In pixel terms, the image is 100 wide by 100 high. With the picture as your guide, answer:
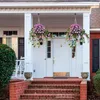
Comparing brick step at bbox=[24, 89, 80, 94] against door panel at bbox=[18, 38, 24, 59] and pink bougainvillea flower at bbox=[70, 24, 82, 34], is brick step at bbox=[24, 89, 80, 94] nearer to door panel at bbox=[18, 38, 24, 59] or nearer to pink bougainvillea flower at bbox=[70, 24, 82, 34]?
pink bougainvillea flower at bbox=[70, 24, 82, 34]

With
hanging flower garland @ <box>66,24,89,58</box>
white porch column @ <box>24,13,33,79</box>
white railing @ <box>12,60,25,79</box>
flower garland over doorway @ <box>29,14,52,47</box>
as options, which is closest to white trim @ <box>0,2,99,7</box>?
white porch column @ <box>24,13,33,79</box>

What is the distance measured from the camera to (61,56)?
1620 centimetres

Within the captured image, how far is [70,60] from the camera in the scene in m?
16.1

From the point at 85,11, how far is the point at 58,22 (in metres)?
2.66

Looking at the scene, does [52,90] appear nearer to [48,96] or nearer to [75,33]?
[48,96]

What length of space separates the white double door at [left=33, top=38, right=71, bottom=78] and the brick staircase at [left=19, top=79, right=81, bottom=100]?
2.71m

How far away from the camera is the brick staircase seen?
39.2ft

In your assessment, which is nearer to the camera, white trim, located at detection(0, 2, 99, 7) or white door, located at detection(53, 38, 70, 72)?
white trim, located at detection(0, 2, 99, 7)

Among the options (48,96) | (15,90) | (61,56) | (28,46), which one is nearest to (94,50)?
(61,56)

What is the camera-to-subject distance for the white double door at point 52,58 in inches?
635

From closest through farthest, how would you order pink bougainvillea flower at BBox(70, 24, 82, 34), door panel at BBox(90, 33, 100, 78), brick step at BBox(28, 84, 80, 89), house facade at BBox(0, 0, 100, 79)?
pink bougainvillea flower at BBox(70, 24, 82, 34), brick step at BBox(28, 84, 80, 89), house facade at BBox(0, 0, 100, 79), door panel at BBox(90, 33, 100, 78)

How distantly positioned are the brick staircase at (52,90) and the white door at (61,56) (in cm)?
282

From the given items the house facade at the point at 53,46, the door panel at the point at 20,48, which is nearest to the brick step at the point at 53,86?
the house facade at the point at 53,46

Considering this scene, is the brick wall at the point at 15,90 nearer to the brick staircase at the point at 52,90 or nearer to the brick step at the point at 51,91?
the brick staircase at the point at 52,90
